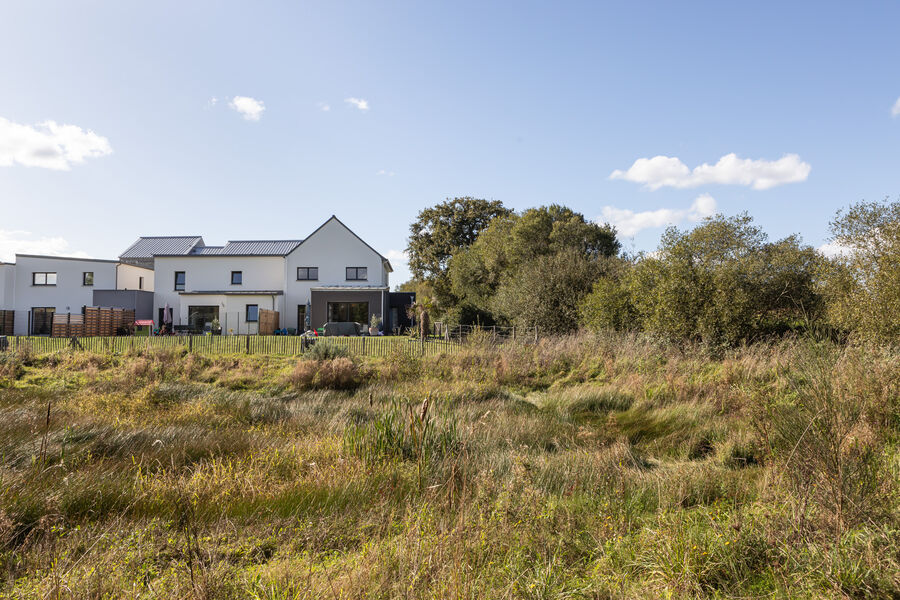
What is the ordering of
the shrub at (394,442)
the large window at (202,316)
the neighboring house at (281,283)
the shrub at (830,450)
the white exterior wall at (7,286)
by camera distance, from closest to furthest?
the shrub at (830,450)
the shrub at (394,442)
the neighboring house at (281,283)
the large window at (202,316)
the white exterior wall at (7,286)

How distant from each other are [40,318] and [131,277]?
6179 millimetres

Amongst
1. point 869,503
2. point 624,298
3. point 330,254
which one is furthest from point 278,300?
point 869,503

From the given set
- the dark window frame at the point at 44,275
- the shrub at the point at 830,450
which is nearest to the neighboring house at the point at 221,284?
the dark window frame at the point at 44,275

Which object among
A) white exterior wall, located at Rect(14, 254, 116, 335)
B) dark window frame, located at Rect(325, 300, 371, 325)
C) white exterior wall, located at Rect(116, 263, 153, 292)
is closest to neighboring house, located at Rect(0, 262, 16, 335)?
white exterior wall, located at Rect(14, 254, 116, 335)

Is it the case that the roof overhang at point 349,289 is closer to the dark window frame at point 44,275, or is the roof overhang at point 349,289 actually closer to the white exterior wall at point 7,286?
the dark window frame at point 44,275

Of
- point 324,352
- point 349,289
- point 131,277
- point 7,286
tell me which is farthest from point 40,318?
point 324,352

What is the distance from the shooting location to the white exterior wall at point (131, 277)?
114ft

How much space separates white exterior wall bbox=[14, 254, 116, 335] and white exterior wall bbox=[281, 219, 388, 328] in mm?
12942

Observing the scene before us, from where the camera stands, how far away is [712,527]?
3.33 metres

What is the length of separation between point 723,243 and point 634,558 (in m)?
20.8

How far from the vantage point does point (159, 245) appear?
3866 cm

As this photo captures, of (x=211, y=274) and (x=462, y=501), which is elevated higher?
(x=211, y=274)

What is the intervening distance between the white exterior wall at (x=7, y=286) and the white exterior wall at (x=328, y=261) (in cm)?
1866

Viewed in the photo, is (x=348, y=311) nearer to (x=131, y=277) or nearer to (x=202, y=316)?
(x=202, y=316)
